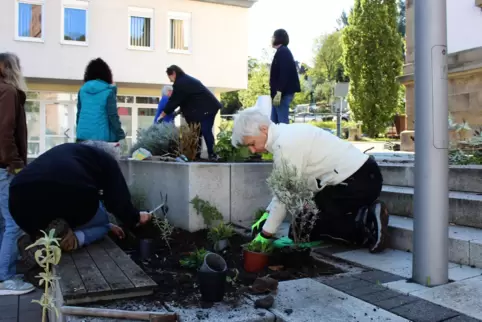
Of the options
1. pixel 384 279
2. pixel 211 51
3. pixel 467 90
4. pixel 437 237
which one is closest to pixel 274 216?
pixel 384 279

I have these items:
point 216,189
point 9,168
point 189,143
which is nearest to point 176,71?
point 189,143

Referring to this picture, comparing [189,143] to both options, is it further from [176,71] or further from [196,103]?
[176,71]

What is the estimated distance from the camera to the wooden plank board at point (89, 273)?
2.54m

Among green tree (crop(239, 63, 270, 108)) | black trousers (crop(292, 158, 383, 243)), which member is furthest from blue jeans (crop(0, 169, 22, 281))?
green tree (crop(239, 63, 270, 108))

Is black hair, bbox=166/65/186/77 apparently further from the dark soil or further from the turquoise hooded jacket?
the dark soil

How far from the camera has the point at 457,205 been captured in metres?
3.71

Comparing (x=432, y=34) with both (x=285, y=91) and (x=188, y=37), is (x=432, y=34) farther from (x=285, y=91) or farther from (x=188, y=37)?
(x=188, y=37)

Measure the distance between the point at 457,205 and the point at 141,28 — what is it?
17.7 metres

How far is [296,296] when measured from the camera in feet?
8.78

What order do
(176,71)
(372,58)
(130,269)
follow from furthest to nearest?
(372,58) < (176,71) < (130,269)

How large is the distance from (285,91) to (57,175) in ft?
12.1

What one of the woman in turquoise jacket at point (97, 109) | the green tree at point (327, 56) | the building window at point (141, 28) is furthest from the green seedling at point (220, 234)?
the green tree at point (327, 56)

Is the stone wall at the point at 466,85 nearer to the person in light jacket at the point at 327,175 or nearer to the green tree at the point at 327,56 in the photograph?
the person in light jacket at the point at 327,175

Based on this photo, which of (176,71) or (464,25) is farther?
(464,25)
